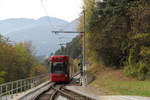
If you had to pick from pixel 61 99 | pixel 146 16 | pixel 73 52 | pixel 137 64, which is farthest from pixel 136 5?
pixel 73 52

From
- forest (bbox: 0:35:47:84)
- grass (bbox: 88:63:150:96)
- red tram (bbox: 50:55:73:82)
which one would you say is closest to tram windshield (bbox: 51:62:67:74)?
red tram (bbox: 50:55:73:82)

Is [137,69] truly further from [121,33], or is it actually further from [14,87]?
[14,87]

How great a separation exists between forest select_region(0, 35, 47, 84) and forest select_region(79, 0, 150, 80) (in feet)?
85.8

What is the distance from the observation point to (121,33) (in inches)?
1337

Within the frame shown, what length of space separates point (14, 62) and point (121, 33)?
4031 centimetres

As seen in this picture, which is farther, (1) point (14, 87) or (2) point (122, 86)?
(2) point (122, 86)

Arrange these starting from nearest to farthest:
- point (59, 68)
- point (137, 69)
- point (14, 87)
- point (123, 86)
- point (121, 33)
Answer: point (14, 87) → point (123, 86) → point (59, 68) → point (137, 69) → point (121, 33)

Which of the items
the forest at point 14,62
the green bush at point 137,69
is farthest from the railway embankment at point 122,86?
the forest at point 14,62

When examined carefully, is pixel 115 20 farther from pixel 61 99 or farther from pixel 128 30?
pixel 61 99

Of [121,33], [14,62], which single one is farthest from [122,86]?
[14,62]

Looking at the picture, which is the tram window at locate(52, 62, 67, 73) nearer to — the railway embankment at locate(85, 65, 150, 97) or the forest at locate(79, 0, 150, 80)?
the railway embankment at locate(85, 65, 150, 97)

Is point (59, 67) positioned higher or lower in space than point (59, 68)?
higher

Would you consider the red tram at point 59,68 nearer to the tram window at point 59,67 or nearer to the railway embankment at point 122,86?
the tram window at point 59,67

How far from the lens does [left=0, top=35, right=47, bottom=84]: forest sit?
197 ft
